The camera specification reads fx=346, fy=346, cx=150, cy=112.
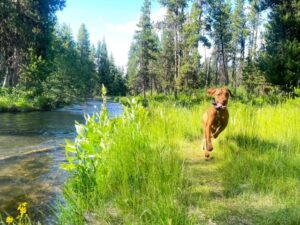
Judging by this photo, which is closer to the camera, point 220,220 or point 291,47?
point 220,220

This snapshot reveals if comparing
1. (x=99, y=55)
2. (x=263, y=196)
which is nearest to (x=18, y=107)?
(x=263, y=196)

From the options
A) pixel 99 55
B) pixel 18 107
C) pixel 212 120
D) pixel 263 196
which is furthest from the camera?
pixel 99 55

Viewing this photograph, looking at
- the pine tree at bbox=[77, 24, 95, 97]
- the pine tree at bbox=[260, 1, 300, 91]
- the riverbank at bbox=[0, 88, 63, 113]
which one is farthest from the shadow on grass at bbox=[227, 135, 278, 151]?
the pine tree at bbox=[77, 24, 95, 97]

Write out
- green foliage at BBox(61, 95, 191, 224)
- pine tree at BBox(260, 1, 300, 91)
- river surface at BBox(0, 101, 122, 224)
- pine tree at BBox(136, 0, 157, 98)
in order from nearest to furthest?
1. green foliage at BBox(61, 95, 191, 224)
2. river surface at BBox(0, 101, 122, 224)
3. pine tree at BBox(260, 1, 300, 91)
4. pine tree at BBox(136, 0, 157, 98)

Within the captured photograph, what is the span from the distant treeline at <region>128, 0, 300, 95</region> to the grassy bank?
15.0m

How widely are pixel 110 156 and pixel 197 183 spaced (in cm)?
113

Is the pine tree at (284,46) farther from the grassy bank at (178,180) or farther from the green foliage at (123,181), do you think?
the green foliage at (123,181)

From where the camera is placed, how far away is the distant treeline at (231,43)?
20083 mm

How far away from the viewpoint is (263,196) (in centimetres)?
371

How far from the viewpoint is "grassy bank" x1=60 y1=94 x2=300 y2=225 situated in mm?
3188

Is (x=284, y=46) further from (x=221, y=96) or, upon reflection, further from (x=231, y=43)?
(x=231, y=43)

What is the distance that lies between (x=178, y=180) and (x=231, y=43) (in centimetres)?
6662

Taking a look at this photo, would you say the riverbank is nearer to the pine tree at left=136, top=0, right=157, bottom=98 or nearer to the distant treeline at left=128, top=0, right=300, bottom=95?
the distant treeline at left=128, top=0, right=300, bottom=95

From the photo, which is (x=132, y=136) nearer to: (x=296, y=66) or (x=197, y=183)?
(x=197, y=183)
